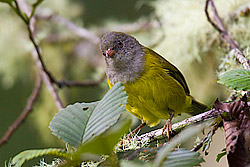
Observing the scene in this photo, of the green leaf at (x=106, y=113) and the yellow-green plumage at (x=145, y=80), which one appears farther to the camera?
the yellow-green plumage at (x=145, y=80)

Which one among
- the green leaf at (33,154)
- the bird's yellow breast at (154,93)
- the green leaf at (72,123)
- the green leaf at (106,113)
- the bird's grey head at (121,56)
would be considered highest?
the green leaf at (106,113)

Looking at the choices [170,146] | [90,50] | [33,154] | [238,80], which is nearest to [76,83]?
[90,50]

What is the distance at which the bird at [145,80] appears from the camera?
212 centimetres

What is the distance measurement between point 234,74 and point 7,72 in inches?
139

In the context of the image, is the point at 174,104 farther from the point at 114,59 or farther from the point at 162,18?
the point at 162,18

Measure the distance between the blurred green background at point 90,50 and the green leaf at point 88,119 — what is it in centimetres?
154

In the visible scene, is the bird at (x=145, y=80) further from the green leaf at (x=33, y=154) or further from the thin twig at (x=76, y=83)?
the green leaf at (x=33, y=154)

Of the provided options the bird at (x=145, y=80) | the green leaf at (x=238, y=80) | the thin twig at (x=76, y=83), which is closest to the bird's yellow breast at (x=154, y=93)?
the bird at (x=145, y=80)

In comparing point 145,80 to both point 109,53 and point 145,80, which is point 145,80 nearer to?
point 145,80

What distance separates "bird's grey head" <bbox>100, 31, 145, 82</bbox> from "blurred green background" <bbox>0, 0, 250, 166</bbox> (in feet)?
1.84

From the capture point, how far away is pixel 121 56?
2445mm

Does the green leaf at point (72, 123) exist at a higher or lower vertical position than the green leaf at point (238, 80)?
lower

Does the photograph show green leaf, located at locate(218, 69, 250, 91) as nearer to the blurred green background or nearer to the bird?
the bird

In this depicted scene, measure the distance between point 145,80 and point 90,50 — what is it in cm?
229
